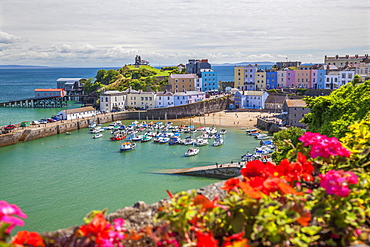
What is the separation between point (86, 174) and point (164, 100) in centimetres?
3131

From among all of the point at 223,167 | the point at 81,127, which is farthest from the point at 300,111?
the point at 81,127

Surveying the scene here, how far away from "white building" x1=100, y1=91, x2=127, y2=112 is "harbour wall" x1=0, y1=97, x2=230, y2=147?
317 cm

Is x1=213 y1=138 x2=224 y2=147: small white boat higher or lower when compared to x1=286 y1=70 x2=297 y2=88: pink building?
lower

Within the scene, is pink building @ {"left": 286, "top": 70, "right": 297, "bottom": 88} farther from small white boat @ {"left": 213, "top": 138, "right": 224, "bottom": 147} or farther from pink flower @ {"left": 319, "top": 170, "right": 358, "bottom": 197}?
pink flower @ {"left": 319, "top": 170, "right": 358, "bottom": 197}

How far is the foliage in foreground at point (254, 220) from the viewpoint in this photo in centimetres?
336

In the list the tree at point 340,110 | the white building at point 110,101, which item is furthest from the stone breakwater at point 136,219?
the white building at point 110,101

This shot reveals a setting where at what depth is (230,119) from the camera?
48.4m

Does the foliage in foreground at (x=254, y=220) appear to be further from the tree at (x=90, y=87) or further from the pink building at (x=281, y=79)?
the tree at (x=90, y=87)

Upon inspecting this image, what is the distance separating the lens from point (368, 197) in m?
4.16

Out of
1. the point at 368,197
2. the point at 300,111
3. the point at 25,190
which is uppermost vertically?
the point at 368,197

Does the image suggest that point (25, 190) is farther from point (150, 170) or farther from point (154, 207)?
point (154, 207)

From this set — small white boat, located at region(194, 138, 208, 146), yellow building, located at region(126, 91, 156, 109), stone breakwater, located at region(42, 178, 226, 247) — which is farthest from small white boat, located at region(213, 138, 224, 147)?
stone breakwater, located at region(42, 178, 226, 247)

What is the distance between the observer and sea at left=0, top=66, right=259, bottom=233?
18234 millimetres

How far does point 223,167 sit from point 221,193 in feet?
58.1
